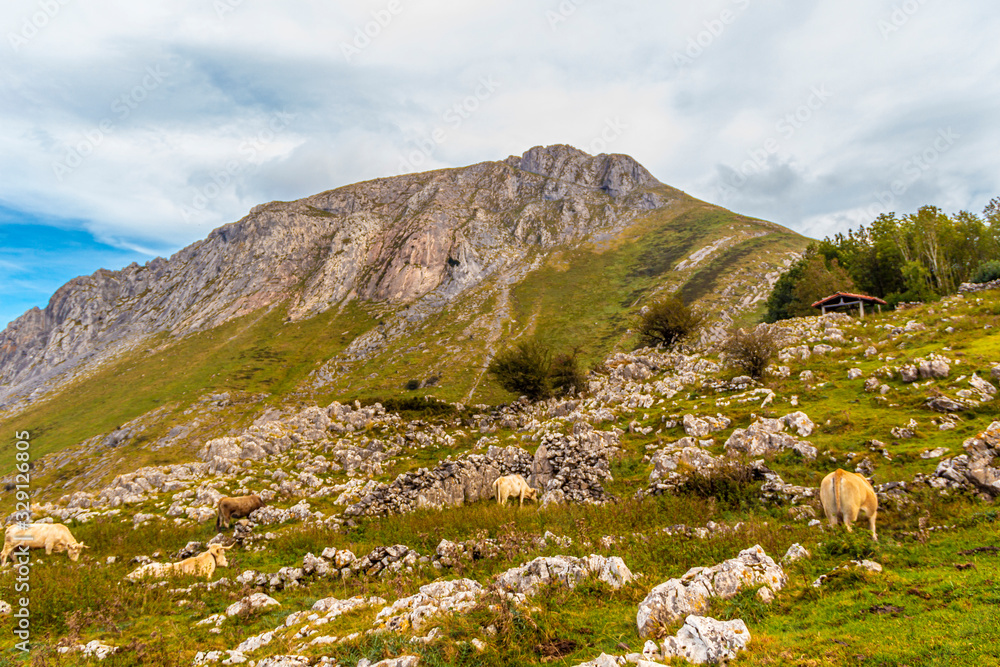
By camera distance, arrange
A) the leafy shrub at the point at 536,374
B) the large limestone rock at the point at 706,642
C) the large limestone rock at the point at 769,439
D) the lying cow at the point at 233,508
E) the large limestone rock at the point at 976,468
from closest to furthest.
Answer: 1. the large limestone rock at the point at 706,642
2. the large limestone rock at the point at 976,468
3. the large limestone rock at the point at 769,439
4. the lying cow at the point at 233,508
5. the leafy shrub at the point at 536,374


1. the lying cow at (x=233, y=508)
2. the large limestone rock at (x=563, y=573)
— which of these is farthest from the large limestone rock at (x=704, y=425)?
the lying cow at (x=233, y=508)

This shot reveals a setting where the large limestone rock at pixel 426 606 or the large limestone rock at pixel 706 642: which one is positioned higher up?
the large limestone rock at pixel 706 642

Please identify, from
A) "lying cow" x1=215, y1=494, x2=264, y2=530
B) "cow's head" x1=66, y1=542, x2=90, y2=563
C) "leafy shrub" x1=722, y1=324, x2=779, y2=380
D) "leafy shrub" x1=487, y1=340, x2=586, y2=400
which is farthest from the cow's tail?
"leafy shrub" x1=487, y1=340, x2=586, y2=400

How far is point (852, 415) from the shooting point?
55.1ft

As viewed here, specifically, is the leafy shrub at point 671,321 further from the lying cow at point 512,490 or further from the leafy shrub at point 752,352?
the lying cow at point 512,490

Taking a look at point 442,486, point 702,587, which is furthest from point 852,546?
point 442,486

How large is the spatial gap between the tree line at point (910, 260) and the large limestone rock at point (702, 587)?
59735 millimetres

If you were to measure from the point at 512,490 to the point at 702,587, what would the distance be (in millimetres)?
11060

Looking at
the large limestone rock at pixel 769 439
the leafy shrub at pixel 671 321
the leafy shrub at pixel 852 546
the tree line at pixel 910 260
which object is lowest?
the leafy shrub at pixel 852 546

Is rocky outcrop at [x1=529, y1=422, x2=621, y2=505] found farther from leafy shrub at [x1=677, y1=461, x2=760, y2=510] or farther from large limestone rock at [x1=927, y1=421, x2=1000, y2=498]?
large limestone rock at [x1=927, y1=421, x2=1000, y2=498]

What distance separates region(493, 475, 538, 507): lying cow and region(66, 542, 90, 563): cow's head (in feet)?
52.2

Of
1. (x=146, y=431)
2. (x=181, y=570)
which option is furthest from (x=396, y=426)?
(x=146, y=431)

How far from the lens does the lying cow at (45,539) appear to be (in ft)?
50.8

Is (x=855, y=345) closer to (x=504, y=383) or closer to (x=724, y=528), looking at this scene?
(x=724, y=528)
